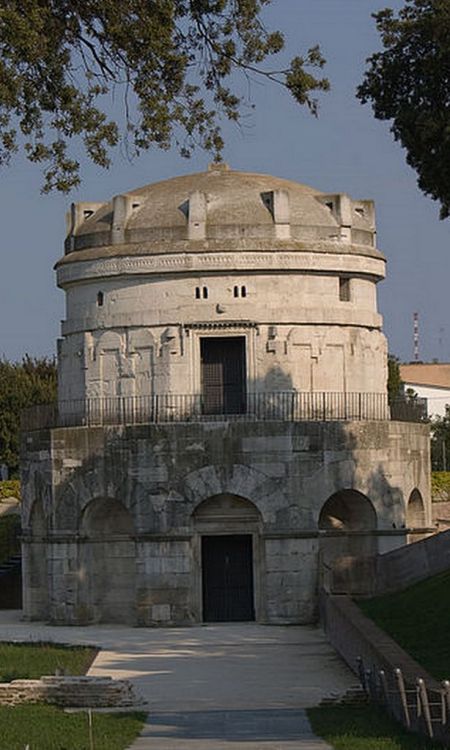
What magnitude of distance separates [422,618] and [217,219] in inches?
652

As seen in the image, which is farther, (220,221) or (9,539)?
(9,539)

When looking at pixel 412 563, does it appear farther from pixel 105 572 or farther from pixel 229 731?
pixel 229 731

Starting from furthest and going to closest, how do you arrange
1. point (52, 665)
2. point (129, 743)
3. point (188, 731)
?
point (52, 665), point (188, 731), point (129, 743)

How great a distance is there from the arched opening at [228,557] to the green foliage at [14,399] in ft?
115

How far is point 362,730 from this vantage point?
25.6m

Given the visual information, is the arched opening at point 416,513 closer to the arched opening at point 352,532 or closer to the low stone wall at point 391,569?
the arched opening at point 352,532

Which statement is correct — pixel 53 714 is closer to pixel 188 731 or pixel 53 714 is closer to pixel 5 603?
pixel 188 731

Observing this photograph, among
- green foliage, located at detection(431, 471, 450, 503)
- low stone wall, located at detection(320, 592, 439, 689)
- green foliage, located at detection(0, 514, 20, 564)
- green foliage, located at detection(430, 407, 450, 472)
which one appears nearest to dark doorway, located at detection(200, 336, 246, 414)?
low stone wall, located at detection(320, 592, 439, 689)

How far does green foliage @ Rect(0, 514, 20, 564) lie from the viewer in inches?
2391

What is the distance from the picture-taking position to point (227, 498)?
4775 cm

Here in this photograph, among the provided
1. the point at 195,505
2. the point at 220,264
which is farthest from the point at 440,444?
the point at 195,505

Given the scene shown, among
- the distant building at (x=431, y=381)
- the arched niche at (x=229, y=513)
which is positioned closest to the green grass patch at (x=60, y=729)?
the arched niche at (x=229, y=513)

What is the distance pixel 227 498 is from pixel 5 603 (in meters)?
13.0

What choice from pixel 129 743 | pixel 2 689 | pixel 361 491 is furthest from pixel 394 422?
pixel 129 743
